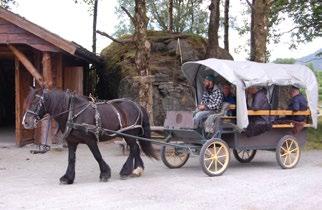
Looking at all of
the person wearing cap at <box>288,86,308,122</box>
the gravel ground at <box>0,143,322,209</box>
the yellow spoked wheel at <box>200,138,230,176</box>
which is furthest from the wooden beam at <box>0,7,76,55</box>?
the person wearing cap at <box>288,86,308,122</box>

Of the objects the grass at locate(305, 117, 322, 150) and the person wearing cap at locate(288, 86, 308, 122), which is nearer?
the person wearing cap at locate(288, 86, 308, 122)

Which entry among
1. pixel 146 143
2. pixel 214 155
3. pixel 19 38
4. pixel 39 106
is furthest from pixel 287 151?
pixel 19 38

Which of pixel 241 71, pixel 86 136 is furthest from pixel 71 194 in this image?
pixel 241 71

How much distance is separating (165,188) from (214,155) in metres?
1.60

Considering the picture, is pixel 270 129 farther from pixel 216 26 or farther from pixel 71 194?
pixel 216 26

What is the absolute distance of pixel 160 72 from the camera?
2008cm

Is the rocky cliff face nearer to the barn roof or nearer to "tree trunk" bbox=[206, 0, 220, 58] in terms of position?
"tree trunk" bbox=[206, 0, 220, 58]

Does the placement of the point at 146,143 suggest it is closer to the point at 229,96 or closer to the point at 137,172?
the point at 137,172

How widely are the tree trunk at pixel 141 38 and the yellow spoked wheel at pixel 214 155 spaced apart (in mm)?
4878

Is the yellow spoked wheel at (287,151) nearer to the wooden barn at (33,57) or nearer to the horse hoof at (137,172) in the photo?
the horse hoof at (137,172)

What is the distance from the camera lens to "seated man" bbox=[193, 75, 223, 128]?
34.8ft

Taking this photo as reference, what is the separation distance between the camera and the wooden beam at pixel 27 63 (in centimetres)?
1455

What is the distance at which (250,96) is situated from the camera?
36.2 feet

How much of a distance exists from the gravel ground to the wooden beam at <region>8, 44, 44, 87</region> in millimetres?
2799
